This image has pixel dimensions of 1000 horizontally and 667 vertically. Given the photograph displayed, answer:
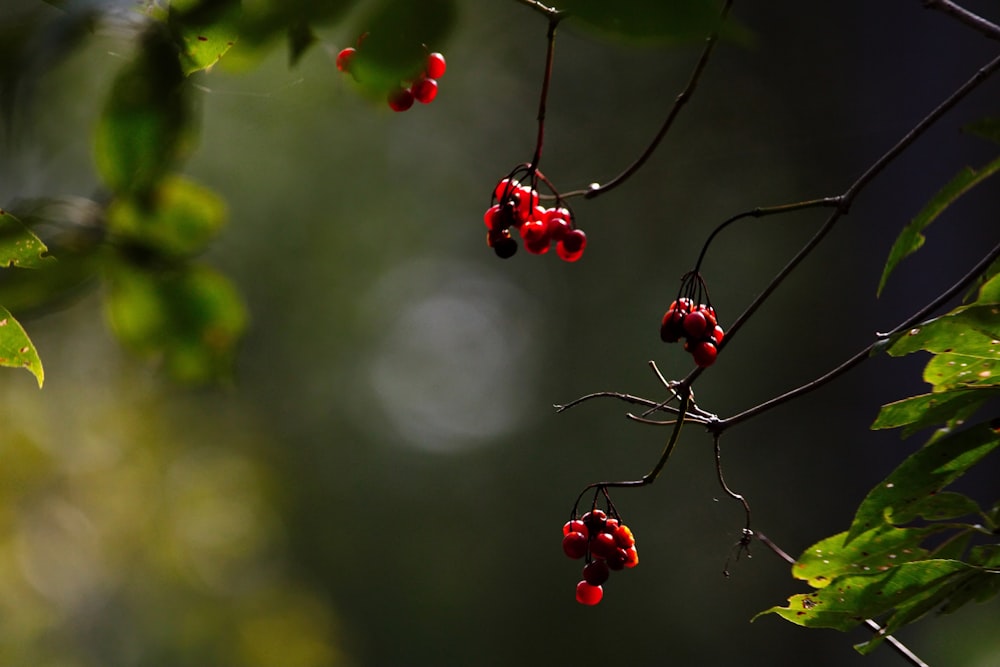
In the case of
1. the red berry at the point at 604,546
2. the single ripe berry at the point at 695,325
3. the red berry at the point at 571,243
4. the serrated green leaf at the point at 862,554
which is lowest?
the serrated green leaf at the point at 862,554

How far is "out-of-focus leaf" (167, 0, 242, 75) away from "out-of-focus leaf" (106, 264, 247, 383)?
0.82ft

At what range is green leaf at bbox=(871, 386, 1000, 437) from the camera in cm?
71

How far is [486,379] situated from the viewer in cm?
1130

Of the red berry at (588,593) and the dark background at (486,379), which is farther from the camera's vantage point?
the dark background at (486,379)

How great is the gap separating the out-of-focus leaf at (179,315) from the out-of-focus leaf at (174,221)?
0.03 m

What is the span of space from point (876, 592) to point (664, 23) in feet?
1.79

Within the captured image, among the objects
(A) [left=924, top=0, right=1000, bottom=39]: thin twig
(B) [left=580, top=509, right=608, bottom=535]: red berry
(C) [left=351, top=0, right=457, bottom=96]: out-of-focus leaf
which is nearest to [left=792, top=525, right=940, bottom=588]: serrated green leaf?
(B) [left=580, top=509, right=608, bottom=535]: red berry

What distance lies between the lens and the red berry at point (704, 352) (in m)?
0.87

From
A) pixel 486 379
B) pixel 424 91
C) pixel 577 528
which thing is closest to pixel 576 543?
pixel 577 528

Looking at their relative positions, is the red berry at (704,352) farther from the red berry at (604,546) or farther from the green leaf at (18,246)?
the green leaf at (18,246)

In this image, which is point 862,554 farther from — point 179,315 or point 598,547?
point 179,315

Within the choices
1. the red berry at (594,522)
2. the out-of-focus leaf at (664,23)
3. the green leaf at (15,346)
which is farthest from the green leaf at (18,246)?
the red berry at (594,522)

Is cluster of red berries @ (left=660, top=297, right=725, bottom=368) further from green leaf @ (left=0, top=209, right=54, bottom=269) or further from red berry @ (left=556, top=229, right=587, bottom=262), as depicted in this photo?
green leaf @ (left=0, top=209, right=54, bottom=269)

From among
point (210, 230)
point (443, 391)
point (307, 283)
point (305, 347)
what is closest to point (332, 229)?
point (307, 283)
